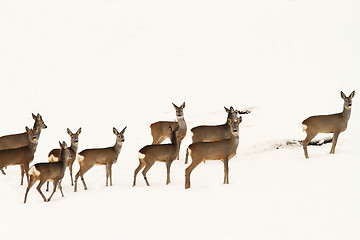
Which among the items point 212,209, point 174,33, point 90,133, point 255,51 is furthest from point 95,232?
point 174,33

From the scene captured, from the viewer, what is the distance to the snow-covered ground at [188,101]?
13430 millimetres

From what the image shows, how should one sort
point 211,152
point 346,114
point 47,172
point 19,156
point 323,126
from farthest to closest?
point 346,114
point 323,126
point 19,156
point 211,152
point 47,172

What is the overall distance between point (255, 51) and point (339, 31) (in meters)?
4.24

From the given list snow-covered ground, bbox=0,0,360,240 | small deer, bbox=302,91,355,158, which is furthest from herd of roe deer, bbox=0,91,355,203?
snow-covered ground, bbox=0,0,360,240

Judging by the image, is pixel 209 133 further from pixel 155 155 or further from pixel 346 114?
pixel 346 114

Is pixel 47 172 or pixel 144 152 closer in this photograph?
pixel 47 172

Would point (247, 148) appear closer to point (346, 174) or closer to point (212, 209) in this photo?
point (346, 174)

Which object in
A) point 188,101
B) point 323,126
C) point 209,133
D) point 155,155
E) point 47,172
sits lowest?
point 47,172

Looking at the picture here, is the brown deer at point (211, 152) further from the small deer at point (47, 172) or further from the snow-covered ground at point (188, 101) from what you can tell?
the small deer at point (47, 172)

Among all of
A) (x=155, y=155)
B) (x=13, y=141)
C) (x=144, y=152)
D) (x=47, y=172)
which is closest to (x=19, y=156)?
(x=47, y=172)

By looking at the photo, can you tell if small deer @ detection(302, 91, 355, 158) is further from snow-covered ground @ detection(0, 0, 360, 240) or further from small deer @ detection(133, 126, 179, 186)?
small deer @ detection(133, 126, 179, 186)

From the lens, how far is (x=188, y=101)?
25.6m

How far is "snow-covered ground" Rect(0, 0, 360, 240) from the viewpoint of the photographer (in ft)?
44.1

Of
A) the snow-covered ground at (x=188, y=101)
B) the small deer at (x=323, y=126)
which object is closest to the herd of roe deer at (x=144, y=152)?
the small deer at (x=323, y=126)
